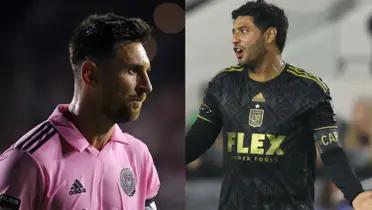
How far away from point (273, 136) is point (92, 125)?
662mm

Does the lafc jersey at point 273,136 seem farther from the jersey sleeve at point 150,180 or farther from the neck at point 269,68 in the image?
the jersey sleeve at point 150,180

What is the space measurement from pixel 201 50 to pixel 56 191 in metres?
0.77

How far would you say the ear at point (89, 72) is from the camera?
133 cm

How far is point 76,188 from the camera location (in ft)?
4.35

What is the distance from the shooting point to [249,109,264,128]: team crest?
5.88ft

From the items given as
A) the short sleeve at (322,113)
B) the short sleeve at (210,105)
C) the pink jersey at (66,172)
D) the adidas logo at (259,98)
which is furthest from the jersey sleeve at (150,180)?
the short sleeve at (322,113)

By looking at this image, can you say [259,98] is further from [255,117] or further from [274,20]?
[274,20]

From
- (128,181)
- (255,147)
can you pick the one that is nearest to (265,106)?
(255,147)

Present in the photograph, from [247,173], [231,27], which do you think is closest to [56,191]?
[247,173]

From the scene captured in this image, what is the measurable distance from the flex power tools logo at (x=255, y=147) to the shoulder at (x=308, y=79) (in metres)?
0.19

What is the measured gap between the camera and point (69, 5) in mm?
2035

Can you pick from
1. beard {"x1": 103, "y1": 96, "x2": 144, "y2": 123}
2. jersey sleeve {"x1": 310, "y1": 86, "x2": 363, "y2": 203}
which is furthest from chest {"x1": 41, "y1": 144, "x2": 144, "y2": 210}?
jersey sleeve {"x1": 310, "y1": 86, "x2": 363, "y2": 203}

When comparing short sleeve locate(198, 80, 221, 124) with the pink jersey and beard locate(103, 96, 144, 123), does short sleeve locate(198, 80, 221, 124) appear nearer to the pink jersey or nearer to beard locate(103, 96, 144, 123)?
the pink jersey

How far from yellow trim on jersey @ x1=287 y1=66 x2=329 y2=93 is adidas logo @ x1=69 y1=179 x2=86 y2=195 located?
798 mm
